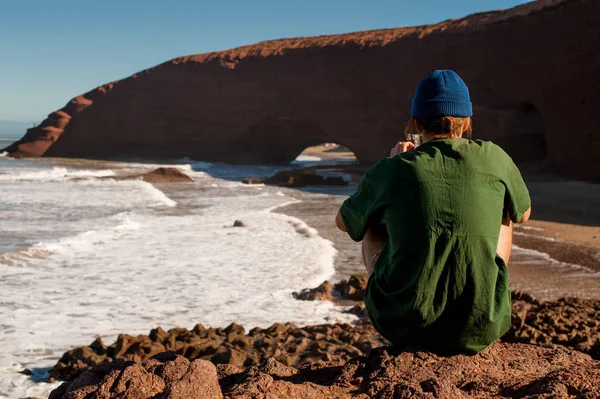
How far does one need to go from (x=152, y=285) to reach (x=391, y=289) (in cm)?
650

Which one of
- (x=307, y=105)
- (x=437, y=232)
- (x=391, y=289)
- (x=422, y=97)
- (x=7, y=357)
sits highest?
(x=307, y=105)

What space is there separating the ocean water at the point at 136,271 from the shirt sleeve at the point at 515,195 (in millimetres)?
3892

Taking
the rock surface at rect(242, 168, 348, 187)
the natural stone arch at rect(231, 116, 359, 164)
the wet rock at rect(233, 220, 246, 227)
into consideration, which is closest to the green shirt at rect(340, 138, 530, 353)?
the wet rock at rect(233, 220, 246, 227)

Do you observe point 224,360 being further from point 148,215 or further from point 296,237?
point 148,215

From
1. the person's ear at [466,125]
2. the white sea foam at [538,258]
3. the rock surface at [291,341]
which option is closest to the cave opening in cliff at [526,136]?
the white sea foam at [538,258]

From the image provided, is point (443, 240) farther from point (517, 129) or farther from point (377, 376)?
point (517, 129)

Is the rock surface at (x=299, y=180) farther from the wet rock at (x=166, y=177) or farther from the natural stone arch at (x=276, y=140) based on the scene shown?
the natural stone arch at (x=276, y=140)

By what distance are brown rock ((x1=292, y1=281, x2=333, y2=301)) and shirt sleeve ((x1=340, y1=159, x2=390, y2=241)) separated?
556 cm

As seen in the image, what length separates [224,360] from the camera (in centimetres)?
494

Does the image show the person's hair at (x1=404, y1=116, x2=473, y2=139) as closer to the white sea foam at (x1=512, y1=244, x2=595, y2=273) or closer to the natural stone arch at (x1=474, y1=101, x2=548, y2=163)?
the white sea foam at (x1=512, y1=244, x2=595, y2=273)

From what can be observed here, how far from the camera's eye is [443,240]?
6.15ft

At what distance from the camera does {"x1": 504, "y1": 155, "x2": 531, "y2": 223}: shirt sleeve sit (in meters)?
2.00

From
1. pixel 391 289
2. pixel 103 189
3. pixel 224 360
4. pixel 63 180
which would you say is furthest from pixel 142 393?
pixel 63 180

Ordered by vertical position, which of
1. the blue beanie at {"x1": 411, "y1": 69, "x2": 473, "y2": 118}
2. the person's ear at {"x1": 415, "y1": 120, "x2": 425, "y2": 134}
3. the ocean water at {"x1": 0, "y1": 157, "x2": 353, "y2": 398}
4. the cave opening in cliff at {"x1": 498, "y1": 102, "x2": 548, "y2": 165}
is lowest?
the ocean water at {"x1": 0, "y1": 157, "x2": 353, "y2": 398}
